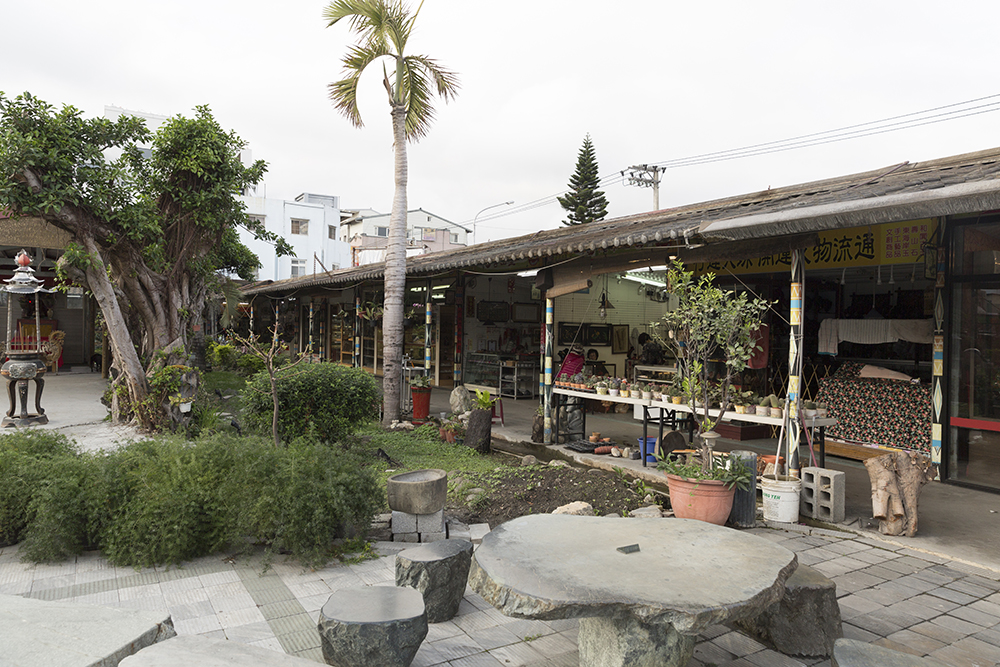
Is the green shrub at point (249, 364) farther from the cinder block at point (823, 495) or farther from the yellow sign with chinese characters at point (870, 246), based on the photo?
the cinder block at point (823, 495)

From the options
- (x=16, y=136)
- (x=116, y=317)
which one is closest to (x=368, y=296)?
(x=116, y=317)

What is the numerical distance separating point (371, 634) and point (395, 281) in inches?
305

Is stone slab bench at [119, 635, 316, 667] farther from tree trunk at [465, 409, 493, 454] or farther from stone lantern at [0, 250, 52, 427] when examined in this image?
stone lantern at [0, 250, 52, 427]

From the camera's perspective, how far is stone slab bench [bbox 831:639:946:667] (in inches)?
98.7

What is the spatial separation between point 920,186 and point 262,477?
18.9 feet

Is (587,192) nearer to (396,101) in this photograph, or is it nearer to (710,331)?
(396,101)

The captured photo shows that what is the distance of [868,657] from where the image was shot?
2.55 m

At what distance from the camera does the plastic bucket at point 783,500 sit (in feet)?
18.5

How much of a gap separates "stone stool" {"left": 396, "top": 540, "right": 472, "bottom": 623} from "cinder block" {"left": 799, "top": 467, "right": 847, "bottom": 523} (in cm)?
362

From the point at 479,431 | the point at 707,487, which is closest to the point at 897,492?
the point at 707,487

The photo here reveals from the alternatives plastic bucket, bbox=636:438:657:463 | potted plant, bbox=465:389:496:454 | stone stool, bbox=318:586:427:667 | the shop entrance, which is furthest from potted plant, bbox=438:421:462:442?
the shop entrance

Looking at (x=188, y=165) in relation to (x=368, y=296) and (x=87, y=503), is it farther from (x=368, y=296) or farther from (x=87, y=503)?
(x=368, y=296)

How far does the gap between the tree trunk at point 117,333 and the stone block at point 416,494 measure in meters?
5.26

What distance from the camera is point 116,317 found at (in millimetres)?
8438
